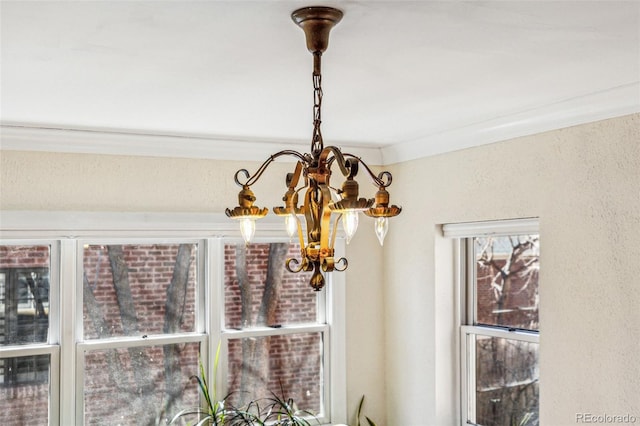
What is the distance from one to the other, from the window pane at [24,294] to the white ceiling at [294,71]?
0.60 metres

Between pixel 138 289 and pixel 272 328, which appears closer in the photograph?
pixel 138 289

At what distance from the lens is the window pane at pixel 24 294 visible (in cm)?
374

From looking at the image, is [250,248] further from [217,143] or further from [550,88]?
[550,88]

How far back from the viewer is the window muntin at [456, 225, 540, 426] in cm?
366

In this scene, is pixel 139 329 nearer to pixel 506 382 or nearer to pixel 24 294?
pixel 24 294

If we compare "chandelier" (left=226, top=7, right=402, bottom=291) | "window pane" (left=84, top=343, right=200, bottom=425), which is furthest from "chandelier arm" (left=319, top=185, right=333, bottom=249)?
"window pane" (left=84, top=343, right=200, bottom=425)

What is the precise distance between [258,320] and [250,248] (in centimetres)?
47

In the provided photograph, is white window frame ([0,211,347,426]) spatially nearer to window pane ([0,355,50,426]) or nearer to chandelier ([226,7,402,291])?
window pane ([0,355,50,426])

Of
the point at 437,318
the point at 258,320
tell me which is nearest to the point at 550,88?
the point at 437,318

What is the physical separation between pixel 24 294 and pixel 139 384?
851 millimetres

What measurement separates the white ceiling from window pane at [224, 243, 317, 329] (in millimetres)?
786

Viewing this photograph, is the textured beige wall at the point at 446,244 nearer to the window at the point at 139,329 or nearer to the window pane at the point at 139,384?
the window at the point at 139,329

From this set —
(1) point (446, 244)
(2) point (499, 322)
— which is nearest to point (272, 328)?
(1) point (446, 244)

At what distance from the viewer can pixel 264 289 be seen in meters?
4.43
